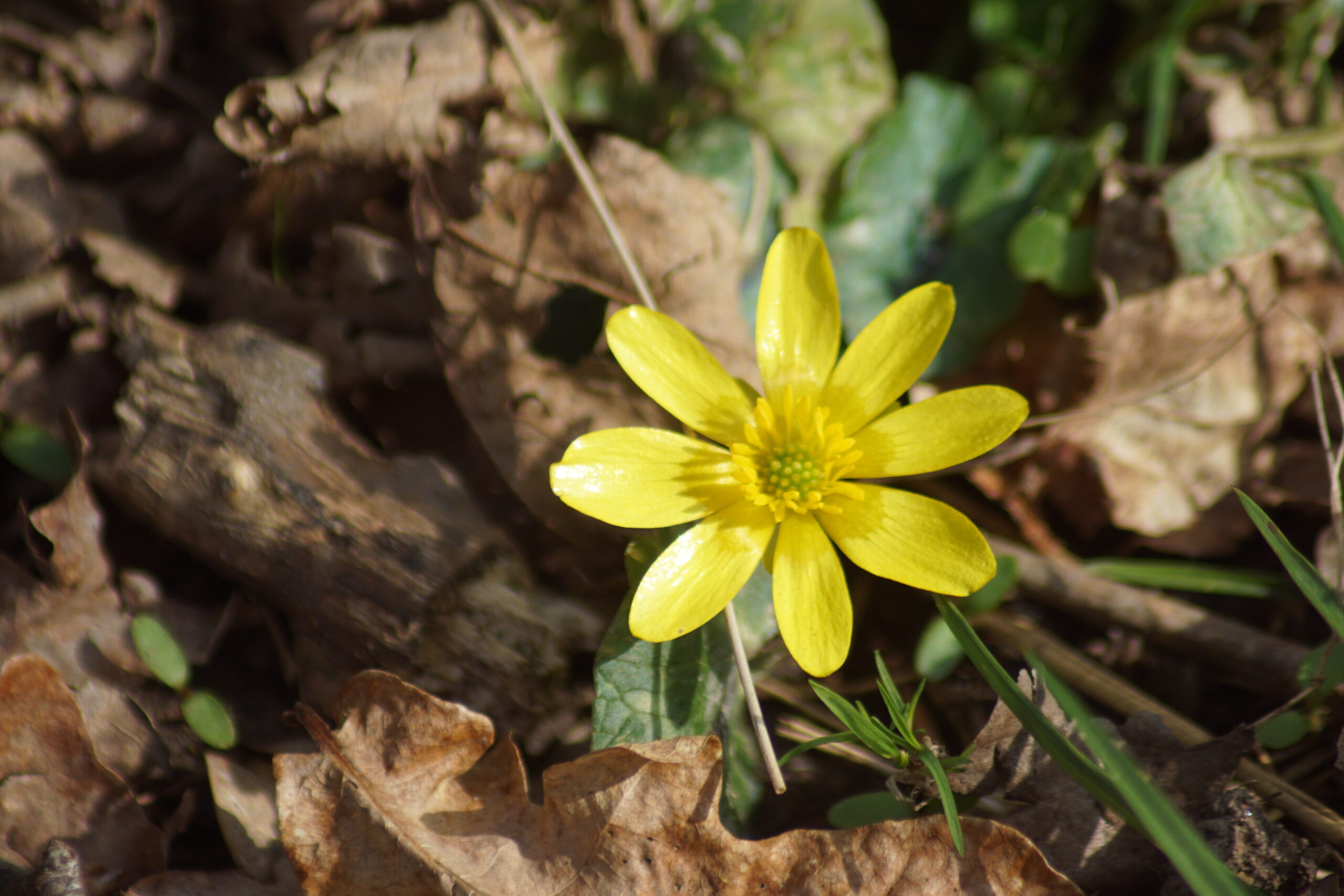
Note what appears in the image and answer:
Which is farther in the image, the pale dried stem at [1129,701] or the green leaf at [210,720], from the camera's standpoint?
the green leaf at [210,720]

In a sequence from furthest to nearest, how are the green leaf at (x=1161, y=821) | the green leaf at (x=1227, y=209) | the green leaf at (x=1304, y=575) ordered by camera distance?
the green leaf at (x=1227, y=209) → the green leaf at (x=1304, y=575) → the green leaf at (x=1161, y=821)

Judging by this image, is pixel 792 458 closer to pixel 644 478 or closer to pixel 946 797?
pixel 644 478

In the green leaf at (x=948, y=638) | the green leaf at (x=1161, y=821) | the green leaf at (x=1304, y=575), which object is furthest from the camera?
the green leaf at (x=948, y=638)

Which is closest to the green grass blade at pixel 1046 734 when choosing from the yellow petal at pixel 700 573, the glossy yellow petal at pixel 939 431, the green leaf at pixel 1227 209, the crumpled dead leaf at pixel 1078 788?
the crumpled dead leaf at pixel 1078 788

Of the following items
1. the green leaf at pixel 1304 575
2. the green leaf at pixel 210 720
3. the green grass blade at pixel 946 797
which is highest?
the green leaf at pixel 1304 575

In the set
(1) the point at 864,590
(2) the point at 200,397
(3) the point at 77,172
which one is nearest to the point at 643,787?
(1) the point at 864,590

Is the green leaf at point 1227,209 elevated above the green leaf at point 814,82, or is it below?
below

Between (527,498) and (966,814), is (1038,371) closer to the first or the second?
(966,814)

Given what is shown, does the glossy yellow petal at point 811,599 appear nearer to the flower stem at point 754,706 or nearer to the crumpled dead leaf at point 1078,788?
the flower stem at point 754,706
